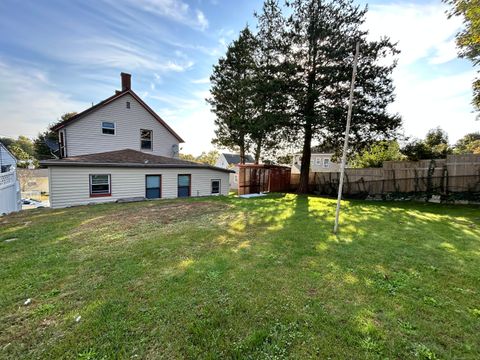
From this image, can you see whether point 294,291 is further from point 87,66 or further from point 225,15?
point 87,66

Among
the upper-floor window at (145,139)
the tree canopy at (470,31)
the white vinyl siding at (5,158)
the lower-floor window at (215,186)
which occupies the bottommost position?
the lower-floor window at (215,186)

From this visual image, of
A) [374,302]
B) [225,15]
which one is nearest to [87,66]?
[225,15]

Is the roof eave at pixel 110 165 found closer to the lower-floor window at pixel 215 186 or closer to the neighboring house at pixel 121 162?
the neighboring house at pixel 121 162

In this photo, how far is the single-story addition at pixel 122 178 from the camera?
10.5m

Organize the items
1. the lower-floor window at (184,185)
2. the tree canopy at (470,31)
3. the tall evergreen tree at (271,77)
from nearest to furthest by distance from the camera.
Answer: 1. the tree canopy at (470,31)
2. the tall evergreen tree at (271,77)
3. the lower-floor window at (184,185)

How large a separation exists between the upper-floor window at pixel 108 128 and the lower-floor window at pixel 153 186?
→ 4.20 m

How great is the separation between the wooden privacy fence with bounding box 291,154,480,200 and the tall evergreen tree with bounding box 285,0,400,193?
2396 millimetres

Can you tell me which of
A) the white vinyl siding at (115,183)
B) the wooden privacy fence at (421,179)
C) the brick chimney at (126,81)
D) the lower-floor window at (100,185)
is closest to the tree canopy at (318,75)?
the wooden privacy fence at (421,179)

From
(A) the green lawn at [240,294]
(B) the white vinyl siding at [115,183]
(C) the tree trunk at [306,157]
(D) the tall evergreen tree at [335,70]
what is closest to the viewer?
(A) the green lawn at [240,294]

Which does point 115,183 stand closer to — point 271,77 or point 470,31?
point 271,77

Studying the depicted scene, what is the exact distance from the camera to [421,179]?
1095 cm

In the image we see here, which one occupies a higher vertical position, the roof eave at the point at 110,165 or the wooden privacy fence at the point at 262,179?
the roof eave at the point at 110,165

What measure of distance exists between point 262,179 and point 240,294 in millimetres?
13267

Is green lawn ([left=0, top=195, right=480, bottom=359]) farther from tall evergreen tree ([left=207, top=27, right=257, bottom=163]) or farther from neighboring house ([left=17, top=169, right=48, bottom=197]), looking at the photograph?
neighboring house ([left=17, top=169, right=48, bottom=197])
